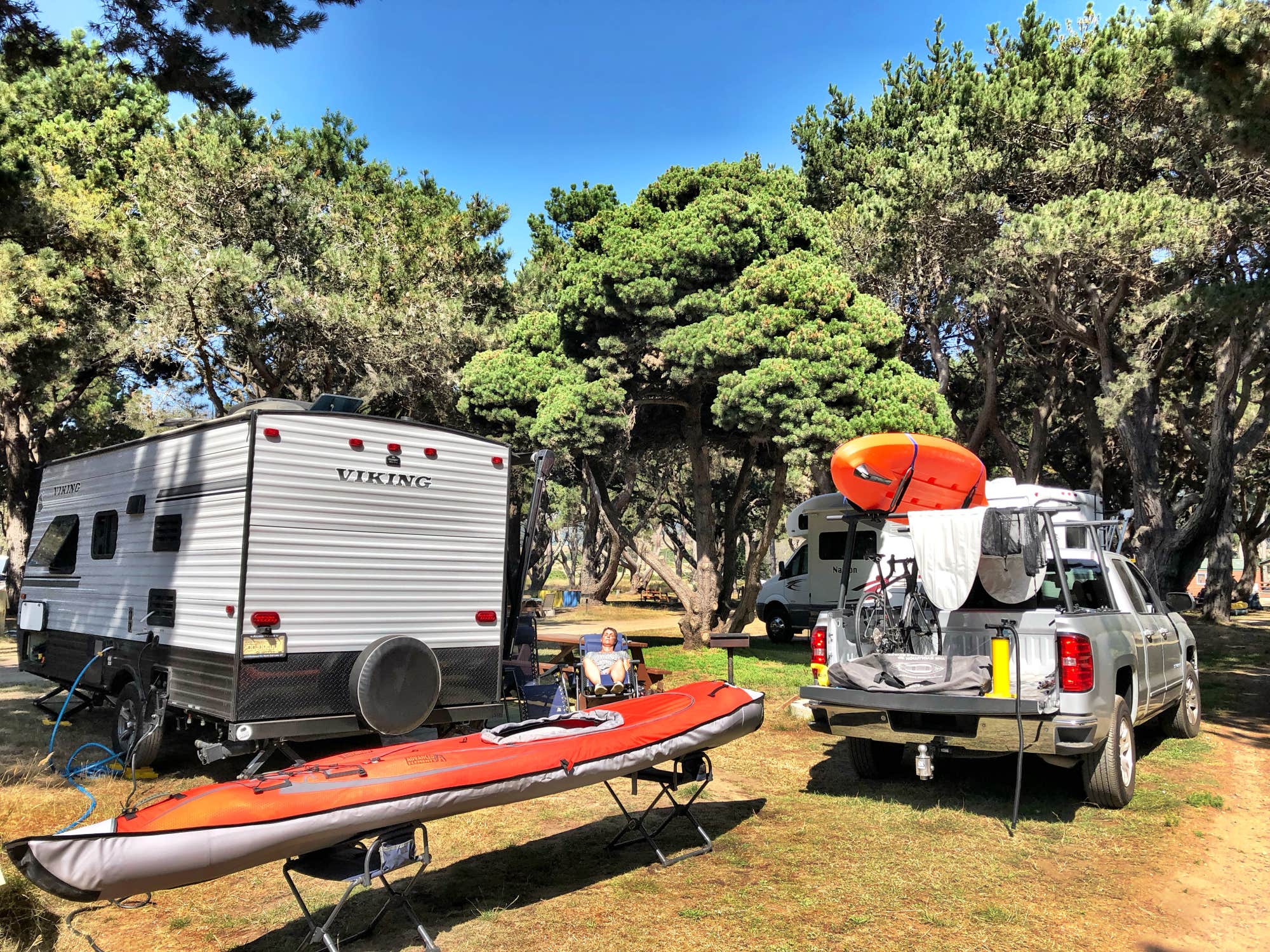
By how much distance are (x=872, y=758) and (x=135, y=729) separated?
6.27 metres

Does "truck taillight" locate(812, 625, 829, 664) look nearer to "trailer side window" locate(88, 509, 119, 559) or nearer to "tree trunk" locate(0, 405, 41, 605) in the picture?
"trailer side window" locate(88, 509, 119, 559)

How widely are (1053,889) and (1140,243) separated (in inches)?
516

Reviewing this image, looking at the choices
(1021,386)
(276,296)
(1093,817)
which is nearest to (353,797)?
(1093,817)

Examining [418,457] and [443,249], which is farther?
[443,249]

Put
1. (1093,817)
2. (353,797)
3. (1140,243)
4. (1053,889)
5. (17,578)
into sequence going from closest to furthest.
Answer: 1. (353,797)
2. (1053,889)
3. (1093,817)
4. (1140,243)
5. (17,578)

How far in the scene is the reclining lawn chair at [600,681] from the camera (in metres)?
10.6

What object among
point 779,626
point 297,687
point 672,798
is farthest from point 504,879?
point 779,626

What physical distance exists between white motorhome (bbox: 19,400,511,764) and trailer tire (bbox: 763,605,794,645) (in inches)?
546

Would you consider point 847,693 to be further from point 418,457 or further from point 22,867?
point 22,867

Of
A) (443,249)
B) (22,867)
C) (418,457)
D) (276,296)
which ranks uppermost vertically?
(443,249)

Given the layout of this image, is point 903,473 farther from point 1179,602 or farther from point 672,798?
point 1179,602

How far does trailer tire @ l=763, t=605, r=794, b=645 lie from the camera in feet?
68.6

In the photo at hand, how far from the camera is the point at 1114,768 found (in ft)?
21.2

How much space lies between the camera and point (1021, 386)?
25.4m
